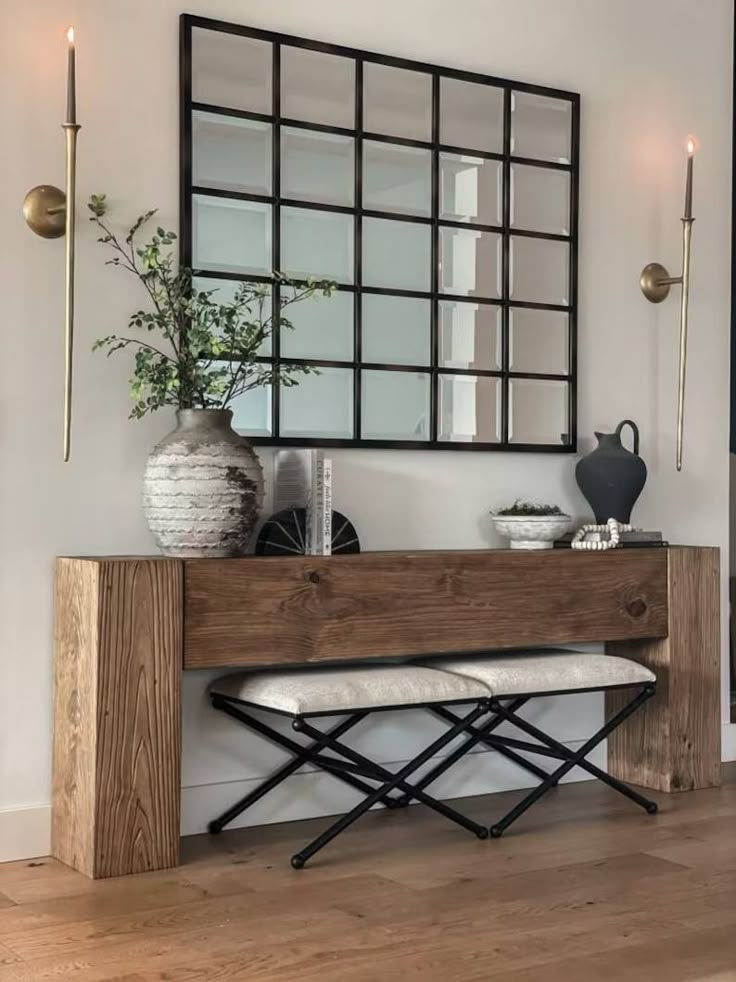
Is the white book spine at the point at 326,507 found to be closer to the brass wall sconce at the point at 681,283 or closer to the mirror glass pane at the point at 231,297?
the mirror glass pane at the point at 231,297

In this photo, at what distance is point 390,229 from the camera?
3695mm

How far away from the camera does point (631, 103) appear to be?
4.20 meters

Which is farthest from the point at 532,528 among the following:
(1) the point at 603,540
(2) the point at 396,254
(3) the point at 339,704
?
(3) the point at 339,704

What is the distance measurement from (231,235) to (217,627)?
3.37 feet

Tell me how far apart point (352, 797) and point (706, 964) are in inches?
54.3

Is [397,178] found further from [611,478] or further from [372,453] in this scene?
[611,478]

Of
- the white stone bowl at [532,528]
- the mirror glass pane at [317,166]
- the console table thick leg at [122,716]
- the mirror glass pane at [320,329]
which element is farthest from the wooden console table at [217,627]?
the mirror glass pane at [317,166]

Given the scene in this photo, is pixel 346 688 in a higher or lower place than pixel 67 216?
lower

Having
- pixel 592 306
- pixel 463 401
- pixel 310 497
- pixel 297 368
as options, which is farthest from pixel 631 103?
pixel 310 497

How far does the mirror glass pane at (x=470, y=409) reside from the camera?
3.79 meters

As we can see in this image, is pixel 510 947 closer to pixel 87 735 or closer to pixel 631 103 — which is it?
pixel 87 735

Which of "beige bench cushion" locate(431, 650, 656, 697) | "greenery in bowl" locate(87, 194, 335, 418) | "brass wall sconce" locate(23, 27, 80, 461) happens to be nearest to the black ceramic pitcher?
"beige bench cushion" locate(431, 650, 656, 697)

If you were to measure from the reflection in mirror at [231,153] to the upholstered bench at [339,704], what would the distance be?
1249 millimetres

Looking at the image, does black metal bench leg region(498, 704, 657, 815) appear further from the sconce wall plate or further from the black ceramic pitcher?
the sconce wall plate
